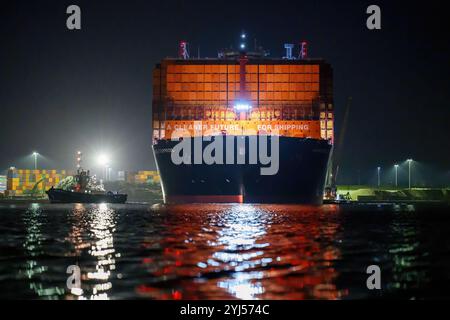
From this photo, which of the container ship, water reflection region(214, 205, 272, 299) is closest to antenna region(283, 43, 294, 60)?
the container ship

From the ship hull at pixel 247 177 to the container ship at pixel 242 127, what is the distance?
9 cm

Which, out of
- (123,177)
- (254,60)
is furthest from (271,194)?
(123,177)

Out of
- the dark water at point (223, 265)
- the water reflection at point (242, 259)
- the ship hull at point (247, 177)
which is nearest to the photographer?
the dark water at point (223, 265)

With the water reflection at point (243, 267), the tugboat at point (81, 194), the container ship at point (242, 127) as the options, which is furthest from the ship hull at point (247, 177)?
the water reflection at point (243, 267)

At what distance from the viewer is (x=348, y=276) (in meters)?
13.0

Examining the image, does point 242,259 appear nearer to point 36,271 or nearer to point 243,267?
point 243,267

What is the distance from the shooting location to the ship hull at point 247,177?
192 feet

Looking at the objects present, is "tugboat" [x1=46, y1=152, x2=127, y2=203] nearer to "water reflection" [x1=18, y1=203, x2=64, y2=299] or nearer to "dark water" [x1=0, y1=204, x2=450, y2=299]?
"dark water" [x1=0, y1=204, x2=450, y2=299]

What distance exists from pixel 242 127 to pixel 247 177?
1051cm

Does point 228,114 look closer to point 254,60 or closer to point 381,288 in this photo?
point 254,60

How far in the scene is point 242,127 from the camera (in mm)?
67500

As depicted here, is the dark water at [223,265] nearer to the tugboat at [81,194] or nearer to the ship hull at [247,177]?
the ship hull at [247,177]
